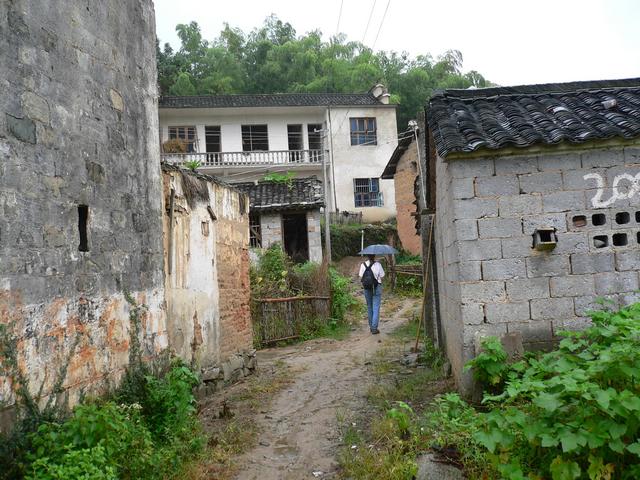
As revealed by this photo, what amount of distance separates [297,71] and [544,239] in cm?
3145

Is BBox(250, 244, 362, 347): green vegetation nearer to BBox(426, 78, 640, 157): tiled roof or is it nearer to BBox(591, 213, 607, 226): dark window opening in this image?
BBox(426, 78, 640, 157): tiled roof

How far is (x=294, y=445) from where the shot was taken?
5820mm

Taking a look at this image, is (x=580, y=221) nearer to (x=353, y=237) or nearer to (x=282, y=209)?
(x=282, y=209)

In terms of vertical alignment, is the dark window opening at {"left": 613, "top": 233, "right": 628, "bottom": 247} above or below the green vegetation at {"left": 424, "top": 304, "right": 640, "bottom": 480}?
above

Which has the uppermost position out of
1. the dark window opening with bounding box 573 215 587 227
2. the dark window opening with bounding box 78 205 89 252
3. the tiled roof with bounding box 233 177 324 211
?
the tiled roof with bounding box 233 177 324 211

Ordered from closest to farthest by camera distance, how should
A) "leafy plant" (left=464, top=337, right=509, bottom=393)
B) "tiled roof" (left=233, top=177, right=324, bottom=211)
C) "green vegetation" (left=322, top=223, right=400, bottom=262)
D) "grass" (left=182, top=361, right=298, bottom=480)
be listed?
"grass" (left=182, top=361, right=298, bottom=480) < "leafy plant" (left=464, top=337, right=509, bottom=393) < "tiled roof" (left=233, top=177, right=324, bottom=211) < "green vegetation" (left=322, top=223, right=400, bottom=262)

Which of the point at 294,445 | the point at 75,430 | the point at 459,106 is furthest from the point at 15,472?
the point at 459,106

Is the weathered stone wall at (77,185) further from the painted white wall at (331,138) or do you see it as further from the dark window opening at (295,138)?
the dark window opening at (295,138)

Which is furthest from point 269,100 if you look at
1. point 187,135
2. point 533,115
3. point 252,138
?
point 533,115

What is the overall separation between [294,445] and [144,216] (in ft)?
9.46

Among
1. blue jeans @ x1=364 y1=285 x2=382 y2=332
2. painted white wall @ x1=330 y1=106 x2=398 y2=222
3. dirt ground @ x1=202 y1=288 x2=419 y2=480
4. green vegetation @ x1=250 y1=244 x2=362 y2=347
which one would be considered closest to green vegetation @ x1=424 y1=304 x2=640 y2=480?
dirt ground @ x1=202 y1=288 x2=419 y2=480

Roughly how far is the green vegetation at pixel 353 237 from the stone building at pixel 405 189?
63cm

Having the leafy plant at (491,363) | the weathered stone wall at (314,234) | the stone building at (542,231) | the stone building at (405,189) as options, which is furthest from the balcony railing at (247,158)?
the leafy plant at (491,363)

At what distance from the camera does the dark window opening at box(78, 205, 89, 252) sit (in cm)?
493
